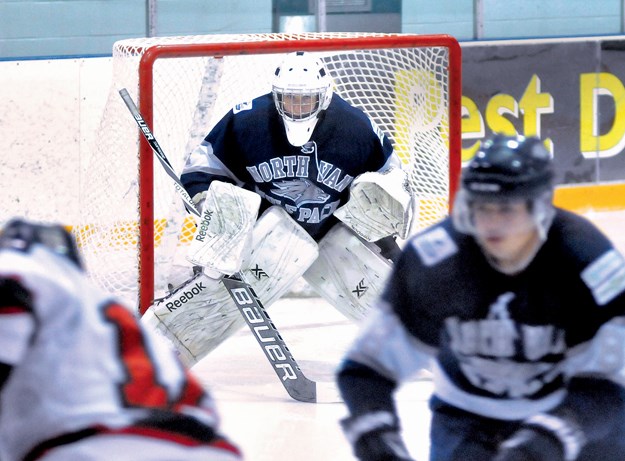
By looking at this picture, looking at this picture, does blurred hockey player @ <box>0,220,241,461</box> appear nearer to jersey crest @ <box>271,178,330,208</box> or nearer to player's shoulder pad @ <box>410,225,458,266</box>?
player's shoulder pad @ <box>410,225,458,266</box>

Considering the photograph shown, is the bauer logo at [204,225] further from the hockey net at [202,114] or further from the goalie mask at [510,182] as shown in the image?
the goalie mask at [510,182]

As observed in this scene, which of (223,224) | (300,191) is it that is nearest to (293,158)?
(300,191)

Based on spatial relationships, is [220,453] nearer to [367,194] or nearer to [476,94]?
[367,194]

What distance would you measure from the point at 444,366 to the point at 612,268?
0.96ft

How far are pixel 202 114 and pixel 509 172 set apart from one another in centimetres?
267

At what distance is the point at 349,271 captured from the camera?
143 inches

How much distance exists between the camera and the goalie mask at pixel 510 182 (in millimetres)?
1612

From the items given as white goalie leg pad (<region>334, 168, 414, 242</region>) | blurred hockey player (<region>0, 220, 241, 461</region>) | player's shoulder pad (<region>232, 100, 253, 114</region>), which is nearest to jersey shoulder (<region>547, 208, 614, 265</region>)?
blurred hockey player (<region>0, 220, 241, 461</region>)

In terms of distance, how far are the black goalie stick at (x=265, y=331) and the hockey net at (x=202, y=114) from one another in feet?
0.58

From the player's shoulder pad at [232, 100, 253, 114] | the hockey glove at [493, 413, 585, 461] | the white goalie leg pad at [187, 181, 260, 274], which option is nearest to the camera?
the hockey glove at [493, 413, 585, 461]

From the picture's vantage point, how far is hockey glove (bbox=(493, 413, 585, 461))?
1560mm

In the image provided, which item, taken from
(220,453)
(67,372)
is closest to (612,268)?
(220,453)

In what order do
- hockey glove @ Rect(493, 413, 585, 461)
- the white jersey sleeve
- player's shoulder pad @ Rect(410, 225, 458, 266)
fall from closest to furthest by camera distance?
1. the white jersey sleeve
2. hockey glove @ Rect(493, 413, 585, 461)
3. player's shoulder pad @ Rect(410, 225, 458, 266)

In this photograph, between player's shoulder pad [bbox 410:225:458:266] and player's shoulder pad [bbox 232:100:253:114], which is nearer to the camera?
player's shoulder pad [bbox 410:225:458:266]
